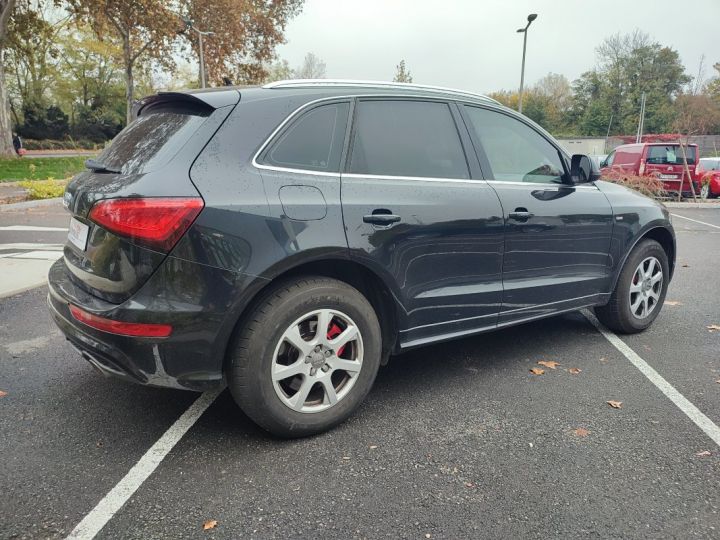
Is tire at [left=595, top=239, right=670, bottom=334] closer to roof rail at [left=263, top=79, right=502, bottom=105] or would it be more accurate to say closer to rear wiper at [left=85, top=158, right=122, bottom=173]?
roof rail at [left=263, top=79, right=502, bottom=105]

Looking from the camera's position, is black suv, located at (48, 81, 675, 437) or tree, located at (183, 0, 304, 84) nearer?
black suv, located at (48, 81, 675, 437)

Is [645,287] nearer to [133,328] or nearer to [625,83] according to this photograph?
[133,328]

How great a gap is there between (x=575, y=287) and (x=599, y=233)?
1.43 feet

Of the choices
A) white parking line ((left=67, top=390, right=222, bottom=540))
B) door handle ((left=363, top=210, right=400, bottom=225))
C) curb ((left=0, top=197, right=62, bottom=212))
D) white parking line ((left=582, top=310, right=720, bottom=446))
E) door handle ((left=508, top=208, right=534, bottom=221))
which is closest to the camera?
white parking line ((left=67, top=390, right=222, bottom=540))

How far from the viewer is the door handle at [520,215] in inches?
137

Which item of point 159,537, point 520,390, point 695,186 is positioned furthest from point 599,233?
point 695,186

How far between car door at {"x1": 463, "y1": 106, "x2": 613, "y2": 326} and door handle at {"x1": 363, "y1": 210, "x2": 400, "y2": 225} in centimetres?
87

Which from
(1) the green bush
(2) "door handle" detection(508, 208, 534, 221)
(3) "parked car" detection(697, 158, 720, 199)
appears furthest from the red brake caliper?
(3) "parked car" detection(697, 158, 720, 199)

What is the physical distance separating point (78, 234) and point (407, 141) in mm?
1800

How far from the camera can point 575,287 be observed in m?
4.01

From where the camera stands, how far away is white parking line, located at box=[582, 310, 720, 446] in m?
3.01

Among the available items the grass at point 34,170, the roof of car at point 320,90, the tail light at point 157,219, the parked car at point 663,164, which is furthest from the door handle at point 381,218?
the parked car at point 663,164

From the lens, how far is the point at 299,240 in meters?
2.61

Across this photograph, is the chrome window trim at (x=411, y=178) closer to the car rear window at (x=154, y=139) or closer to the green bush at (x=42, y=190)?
the car rear window at (x=154, y=139)
